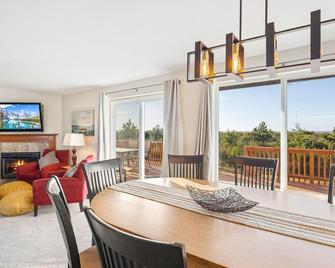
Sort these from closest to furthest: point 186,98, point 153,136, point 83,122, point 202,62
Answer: point 202,62 → point 186,98 → point 153,136 → point 83,122

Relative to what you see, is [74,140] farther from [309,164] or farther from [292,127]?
[309,164]

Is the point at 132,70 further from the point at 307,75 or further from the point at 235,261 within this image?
the point at 235,261

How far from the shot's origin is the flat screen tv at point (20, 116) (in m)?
5.89

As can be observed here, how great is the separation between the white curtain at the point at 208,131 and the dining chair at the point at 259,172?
0.99 metres

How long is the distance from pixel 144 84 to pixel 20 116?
3334 millimetres

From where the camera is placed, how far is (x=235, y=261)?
97 centimetres

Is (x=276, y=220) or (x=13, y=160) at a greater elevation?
(x=276, y=220)

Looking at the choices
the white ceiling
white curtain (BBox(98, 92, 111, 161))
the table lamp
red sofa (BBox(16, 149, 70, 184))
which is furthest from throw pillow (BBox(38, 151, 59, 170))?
the white ceiling

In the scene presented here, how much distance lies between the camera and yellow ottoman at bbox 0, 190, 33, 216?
3.69m

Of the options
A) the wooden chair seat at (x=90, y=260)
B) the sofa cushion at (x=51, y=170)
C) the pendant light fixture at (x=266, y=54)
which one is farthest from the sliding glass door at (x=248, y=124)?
the sofa cushion at (x=51, y=170)

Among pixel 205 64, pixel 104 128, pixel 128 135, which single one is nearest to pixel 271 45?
pixel 205 64

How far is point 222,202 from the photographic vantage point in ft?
5.12

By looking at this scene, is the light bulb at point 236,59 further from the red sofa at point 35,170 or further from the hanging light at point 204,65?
the red sofa at point 35,170

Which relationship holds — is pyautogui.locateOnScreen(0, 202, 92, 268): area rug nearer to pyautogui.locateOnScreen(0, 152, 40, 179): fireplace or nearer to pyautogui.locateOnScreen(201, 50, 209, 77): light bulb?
pyautogui.locateOnScreen(201, 50, 209, 77): light bulb
